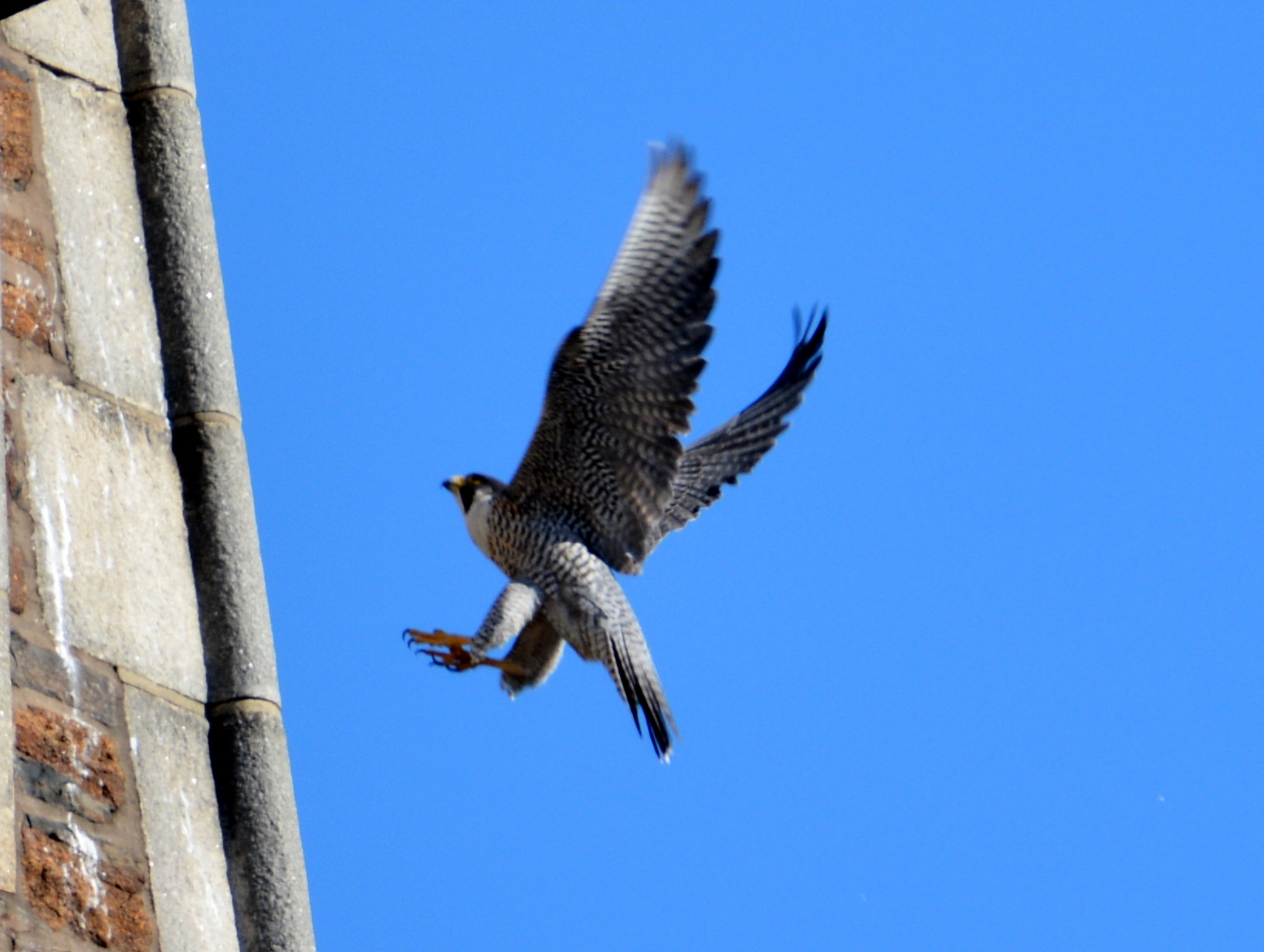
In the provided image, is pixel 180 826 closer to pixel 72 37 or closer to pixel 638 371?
pixel 72 37

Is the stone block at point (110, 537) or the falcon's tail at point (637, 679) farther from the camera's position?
the falcon's tail at point (637, 679)

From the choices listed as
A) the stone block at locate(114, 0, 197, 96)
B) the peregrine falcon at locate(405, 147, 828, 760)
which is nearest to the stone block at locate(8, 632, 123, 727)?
the stone block at locate(114, 0, 197, 96)

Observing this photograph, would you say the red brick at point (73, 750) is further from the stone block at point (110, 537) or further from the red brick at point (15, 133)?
the red brick at point (15, 133)

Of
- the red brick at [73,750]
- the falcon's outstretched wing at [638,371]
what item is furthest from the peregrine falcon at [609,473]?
the red brick at [73,750]

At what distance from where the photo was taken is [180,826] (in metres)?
2.91

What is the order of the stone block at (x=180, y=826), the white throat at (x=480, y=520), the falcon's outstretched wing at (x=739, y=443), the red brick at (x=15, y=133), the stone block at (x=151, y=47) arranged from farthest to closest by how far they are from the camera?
the falcon's outstretched wing at (x=739, y=443) → the white throat at (x=480, y=520) → the stone block at (x=151, y=47) → the red brick at (x=15, y=133) → the stone block at (x=180, y=826)

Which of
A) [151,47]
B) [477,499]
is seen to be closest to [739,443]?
[477,499]

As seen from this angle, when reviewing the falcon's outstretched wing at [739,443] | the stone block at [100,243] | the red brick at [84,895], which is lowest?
the red brick at [84,895]

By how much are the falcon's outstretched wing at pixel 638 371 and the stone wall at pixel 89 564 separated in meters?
1.61

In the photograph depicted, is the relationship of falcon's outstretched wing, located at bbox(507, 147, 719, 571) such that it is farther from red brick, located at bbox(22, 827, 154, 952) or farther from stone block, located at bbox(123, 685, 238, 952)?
red brick, located at bbox(22, 827, 154, 952)

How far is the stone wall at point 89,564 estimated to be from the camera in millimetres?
2641

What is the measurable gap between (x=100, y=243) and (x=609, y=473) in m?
2.06

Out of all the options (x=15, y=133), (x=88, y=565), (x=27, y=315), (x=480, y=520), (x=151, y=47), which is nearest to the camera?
(x=88, y=565)

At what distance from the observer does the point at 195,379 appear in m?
3.31
